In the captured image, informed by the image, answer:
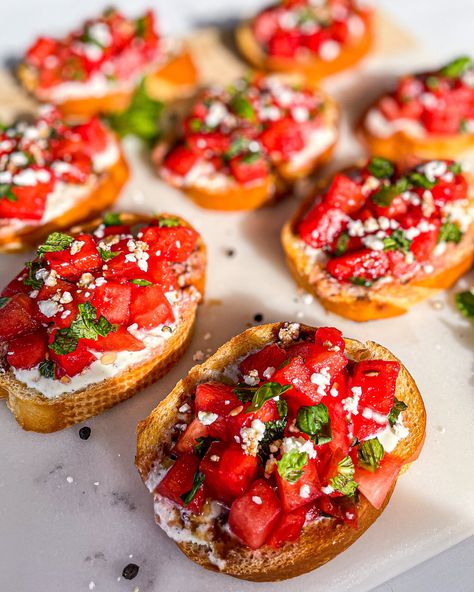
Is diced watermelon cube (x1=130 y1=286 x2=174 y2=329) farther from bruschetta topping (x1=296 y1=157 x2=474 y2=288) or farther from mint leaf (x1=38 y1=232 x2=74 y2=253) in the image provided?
bruschetta topping (x1=296 y1=157 x2=474 y2=288)

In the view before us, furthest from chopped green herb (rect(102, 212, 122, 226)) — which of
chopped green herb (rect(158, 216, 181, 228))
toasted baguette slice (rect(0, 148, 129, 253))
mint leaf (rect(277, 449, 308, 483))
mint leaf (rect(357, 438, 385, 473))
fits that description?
mint leaf (rect(357, 438, 385, 473))

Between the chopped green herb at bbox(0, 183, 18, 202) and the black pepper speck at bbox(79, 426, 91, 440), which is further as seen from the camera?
the chopped green herb at bbox(0, 183, 18, 202)

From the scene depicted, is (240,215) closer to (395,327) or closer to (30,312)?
(395,327)

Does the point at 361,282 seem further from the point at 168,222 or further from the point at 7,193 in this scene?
the point at 7,193

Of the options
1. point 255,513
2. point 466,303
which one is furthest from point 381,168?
point 255,513

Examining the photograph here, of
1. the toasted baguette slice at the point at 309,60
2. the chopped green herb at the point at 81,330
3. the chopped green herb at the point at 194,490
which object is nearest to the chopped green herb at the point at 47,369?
the chopped green herb at the point at 81,330

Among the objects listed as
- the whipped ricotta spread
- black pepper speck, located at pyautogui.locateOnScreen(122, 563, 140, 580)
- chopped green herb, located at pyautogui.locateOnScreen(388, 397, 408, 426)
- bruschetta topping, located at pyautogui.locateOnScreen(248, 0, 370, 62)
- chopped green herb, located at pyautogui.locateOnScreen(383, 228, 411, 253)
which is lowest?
black pepper speck, located at pyautogui.locateOnScreen(122, 563, 140, 580)
